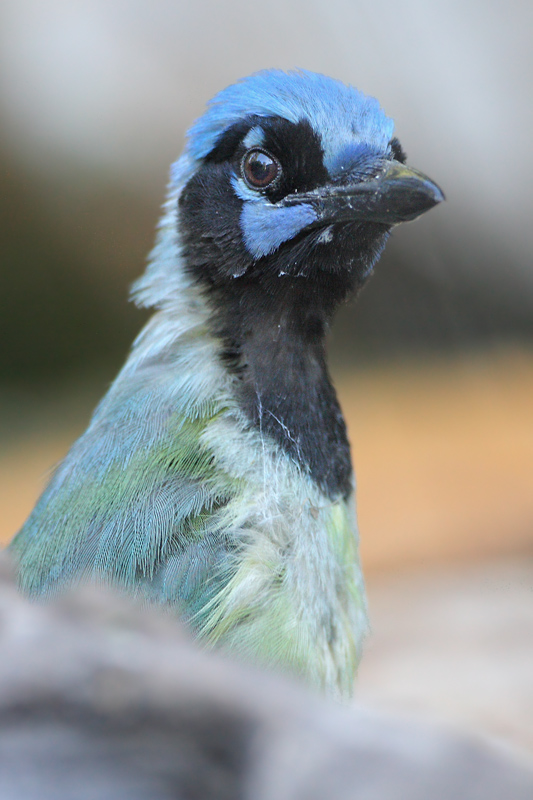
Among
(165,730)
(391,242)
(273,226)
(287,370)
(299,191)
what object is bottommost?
(165,730)

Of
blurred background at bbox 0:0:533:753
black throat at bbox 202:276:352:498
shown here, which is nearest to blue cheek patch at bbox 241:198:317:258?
black throat at bbox 202:276:352:498

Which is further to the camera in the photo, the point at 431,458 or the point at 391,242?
the point at 431,458

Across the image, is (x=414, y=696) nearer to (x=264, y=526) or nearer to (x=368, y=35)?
(x=264, y=526)

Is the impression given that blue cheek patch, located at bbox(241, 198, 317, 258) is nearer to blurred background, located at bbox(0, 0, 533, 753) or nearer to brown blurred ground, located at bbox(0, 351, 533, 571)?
blurred background, located at bbox(0, 0, 533, 753)

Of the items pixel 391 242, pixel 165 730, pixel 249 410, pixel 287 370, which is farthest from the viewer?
pixel 391 242

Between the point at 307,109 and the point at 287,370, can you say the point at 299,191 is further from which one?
the point at 287,370

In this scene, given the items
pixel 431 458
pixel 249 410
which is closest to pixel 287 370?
pixel 249 410

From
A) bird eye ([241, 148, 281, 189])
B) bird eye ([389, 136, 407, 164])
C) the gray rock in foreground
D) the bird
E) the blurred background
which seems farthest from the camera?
the blurred background

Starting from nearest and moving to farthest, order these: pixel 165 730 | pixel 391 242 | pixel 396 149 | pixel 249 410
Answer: pixel 165 730, pixel 249 410, pixel 396 149, pixel 391 242
